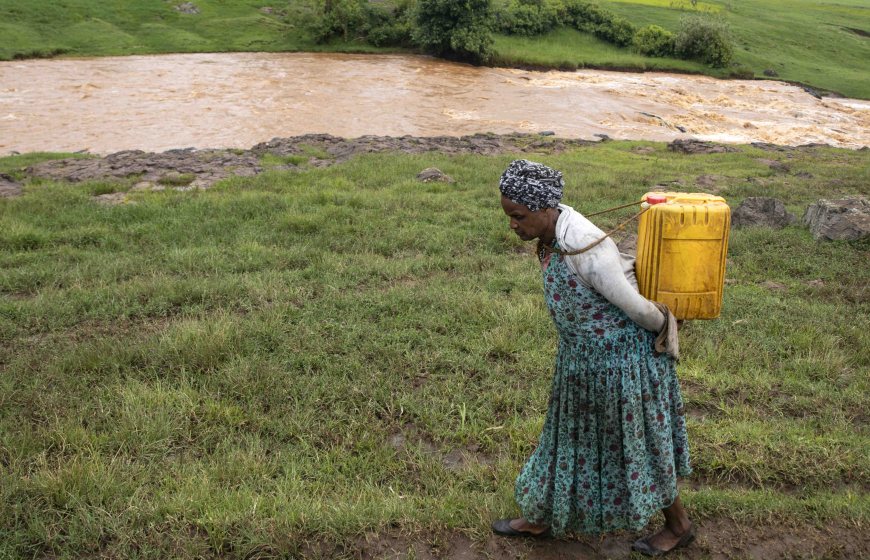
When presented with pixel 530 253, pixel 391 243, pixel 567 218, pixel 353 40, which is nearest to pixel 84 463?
pixel 567 218

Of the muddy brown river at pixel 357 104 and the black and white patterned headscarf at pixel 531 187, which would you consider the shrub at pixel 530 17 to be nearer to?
the muddy brown river at pixel 357 104

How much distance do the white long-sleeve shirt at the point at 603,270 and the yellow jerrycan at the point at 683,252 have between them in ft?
0.34

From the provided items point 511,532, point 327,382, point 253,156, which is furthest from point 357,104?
point 511,532

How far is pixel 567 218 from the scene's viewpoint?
9.26ft

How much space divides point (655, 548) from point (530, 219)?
1.72 metres

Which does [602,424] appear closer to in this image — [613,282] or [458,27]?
[613,282]

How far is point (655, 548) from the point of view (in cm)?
323

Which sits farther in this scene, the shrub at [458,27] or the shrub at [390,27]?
the shrub at [390,27]

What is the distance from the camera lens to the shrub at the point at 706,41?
117 ft

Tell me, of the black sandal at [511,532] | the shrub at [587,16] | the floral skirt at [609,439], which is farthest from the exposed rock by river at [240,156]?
the shrub at [587,16]

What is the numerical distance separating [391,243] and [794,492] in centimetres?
545

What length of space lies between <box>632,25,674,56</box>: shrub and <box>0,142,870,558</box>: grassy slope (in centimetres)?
3191

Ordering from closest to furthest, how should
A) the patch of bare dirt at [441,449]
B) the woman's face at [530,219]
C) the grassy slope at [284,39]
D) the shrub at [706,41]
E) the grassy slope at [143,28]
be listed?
the woman's face at [530,219]
the patch of bare dirt at [441,449]
the grassy slope at [143,28]
the grassy slope at [284,39]
the shrub at [706,41]

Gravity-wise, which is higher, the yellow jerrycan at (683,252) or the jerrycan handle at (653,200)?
the jerrycan handle at (653,200)
